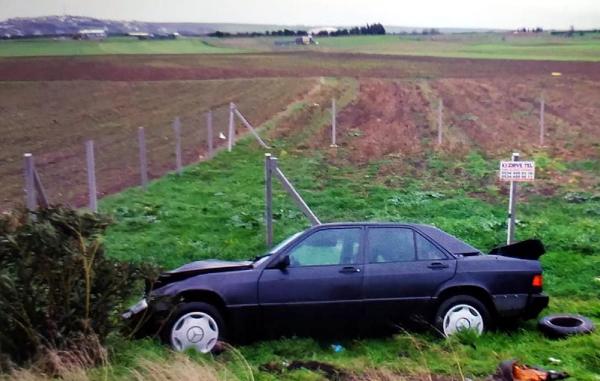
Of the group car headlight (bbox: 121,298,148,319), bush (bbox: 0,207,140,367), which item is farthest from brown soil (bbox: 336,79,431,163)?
bush (bbox: 0,207,140,367)

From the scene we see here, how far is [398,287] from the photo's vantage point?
8.59 meters

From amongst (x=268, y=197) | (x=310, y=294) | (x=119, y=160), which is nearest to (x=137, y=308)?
(x=310, y=294)

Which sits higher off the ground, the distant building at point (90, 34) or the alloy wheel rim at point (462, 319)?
the distant building at point (90, 34)

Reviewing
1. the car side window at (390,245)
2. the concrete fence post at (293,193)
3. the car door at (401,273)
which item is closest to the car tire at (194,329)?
the car door at (401,273)

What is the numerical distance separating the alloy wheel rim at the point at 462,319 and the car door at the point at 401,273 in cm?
23

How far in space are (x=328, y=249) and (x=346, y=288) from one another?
18.4 inches

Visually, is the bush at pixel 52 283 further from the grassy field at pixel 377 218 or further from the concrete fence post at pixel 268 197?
the concrete fence post at pixel 268 197

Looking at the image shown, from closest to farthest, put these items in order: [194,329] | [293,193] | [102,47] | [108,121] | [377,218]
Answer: [194,329], [293,193], [377,218], [108,121], [102,47]

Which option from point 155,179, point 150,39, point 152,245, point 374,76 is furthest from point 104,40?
point 152,245

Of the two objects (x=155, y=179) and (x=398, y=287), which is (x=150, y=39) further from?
(x=398, y=287)

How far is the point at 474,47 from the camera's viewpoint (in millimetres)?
55250

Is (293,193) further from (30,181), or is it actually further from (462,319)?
(30,181)

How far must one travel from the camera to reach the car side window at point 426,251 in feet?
28.8

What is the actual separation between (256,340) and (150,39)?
35.2 metres
